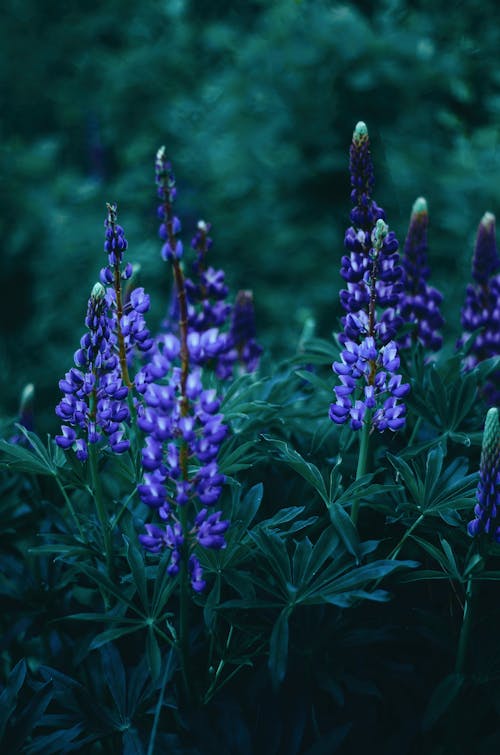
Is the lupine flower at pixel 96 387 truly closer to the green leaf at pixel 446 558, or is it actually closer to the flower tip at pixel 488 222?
the green leaf at pixel 446 558

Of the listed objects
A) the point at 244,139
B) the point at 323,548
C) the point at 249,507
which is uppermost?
the point at 244,139

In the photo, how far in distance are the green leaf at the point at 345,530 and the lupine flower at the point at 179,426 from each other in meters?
0.24

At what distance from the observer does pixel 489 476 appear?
133 cm

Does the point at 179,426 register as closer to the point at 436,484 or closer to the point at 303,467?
the point at 303,467

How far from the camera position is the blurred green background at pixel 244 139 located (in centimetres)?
454

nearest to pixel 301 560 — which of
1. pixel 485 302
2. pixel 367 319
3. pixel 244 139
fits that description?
pixel 367 319

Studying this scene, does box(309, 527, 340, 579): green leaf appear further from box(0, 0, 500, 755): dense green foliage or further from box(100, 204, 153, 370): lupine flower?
box(100, 204, 153, 370): lupine flower

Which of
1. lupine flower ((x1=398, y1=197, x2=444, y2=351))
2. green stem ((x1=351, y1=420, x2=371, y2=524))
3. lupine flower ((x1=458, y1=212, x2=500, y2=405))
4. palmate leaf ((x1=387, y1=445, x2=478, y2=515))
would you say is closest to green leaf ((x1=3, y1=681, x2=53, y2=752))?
green stem ((x1=351, y1=420, x2=371, y2=524))

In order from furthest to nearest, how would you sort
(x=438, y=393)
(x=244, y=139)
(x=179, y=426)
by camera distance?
(x=244, y=139), (x=438, y=393), (x=179, y=426)

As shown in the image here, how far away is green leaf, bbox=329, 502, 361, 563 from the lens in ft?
4.55

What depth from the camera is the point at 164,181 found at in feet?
4.19

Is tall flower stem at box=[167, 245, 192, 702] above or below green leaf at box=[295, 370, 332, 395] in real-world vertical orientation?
below

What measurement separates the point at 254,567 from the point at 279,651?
348 millimetres

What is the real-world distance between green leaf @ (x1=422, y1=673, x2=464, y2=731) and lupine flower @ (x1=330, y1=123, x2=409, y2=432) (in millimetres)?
490
